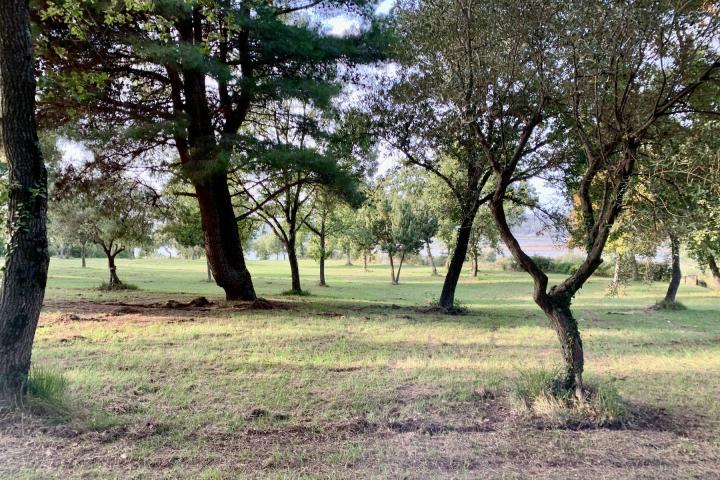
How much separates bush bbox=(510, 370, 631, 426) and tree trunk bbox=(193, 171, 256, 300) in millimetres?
9023

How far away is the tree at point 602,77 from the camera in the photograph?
153 inches

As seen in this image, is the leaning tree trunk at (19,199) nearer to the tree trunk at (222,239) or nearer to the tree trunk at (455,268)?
the tree trunk at (222,239)

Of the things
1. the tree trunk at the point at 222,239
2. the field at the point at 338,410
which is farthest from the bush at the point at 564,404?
the tree trunk at the point at 222,239

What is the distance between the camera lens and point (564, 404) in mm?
4062

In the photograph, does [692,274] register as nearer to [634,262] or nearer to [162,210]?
[634,262]

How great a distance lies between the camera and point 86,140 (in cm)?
985

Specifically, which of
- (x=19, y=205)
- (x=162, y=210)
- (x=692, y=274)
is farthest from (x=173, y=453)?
(x=692, y=274)

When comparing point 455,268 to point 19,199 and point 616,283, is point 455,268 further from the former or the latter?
point 19,199

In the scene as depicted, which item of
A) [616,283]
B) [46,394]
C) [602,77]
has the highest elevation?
[602,77]

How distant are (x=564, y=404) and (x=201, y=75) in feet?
32.4

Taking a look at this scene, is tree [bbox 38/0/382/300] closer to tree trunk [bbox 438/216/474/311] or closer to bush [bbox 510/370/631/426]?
tree trunk [bbox 438/216/474/311]

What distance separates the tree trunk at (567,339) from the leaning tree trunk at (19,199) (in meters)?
4.99

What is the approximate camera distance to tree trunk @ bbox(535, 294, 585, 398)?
4.26 metres

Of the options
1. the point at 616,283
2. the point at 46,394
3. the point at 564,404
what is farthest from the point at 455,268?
the point at 46,394
